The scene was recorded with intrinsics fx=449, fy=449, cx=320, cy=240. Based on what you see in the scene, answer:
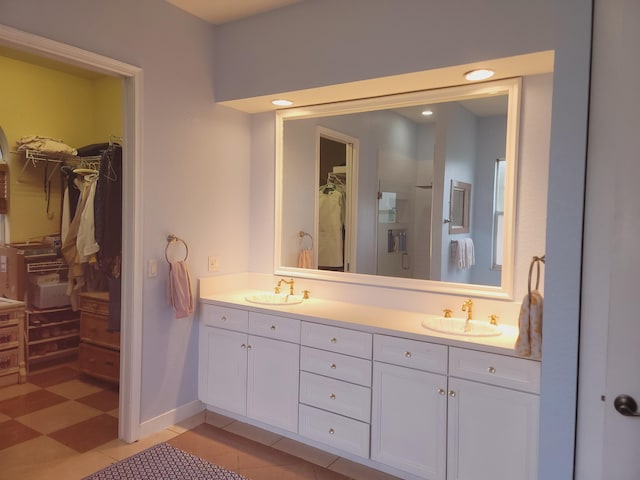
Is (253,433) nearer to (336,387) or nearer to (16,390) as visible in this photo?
(336,387)

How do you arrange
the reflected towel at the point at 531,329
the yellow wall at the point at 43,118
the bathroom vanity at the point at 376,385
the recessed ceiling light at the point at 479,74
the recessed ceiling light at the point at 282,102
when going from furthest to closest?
the yellow wall at the point at 43,118, the recessed ceiling light at the point at 282,102, the recessed ceiling light at the point at 479,74, the bathroom vanity at the point at 376,385, the reflected towel at the point at 531,329

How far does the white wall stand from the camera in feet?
8.22

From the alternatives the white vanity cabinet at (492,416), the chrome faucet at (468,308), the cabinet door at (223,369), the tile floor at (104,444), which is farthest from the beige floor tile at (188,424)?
the chrome faucet at (468,308)

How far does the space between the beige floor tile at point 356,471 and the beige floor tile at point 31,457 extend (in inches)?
58.7

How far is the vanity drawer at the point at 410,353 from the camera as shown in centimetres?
215

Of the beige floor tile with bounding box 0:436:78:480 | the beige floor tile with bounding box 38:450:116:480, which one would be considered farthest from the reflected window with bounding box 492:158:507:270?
the beige floor tile with bounding box 0:436:78:480

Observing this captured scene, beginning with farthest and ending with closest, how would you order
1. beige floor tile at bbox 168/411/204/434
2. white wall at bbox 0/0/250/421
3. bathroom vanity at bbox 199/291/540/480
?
beige floor tile at bbox 168/411/204/434 < white wall at bbox 0/0/250/421 < bathroom vanity at bbox 199/291/540/480

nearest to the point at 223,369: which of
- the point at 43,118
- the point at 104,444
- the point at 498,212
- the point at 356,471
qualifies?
the point at 104,444

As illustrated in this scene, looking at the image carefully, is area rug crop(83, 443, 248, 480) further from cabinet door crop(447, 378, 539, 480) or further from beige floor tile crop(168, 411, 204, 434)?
cabinet door crop(447, 378, 539, 480)

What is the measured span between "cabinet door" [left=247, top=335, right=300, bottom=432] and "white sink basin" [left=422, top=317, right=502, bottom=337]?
30.9 inches

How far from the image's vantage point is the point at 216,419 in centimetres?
302

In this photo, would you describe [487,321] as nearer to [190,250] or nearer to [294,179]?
[294,179]

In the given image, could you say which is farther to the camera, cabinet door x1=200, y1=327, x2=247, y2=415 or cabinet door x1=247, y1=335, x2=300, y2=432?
cabinet door x1=200, y1=327, x2=247, y2=415

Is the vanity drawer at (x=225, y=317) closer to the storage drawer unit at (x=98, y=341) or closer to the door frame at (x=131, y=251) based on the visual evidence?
the door frame at (x=131, y=251)
